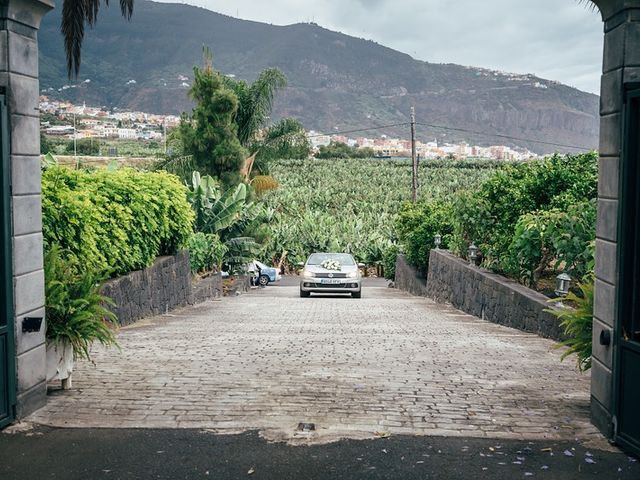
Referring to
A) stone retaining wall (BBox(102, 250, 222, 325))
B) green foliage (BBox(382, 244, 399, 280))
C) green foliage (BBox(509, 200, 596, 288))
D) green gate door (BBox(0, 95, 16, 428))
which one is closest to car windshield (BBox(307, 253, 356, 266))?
stone retaining wall (BBox(102, 250, 222, 325))

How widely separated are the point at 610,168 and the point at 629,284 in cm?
91

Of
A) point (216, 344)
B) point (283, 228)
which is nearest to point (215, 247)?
point (216, 344)

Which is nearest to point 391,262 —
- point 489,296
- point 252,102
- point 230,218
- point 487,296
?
point 252,102

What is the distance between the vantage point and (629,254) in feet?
18.0

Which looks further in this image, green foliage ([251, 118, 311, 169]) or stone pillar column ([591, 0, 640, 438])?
green foliage ([251, 118, 311, 169])

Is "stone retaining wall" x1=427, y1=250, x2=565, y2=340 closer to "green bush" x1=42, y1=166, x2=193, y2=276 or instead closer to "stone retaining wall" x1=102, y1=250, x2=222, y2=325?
"green bush" x1=42, y1=166, x2=193, y2=276

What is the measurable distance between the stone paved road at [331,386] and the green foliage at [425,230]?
12.6 metres

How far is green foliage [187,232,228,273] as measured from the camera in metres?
20.2

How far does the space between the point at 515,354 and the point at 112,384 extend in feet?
16.6

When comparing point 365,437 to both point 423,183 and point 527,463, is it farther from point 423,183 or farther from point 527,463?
point 423,183

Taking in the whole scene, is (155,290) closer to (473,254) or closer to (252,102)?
(473,254)

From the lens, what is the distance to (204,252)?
21000mm

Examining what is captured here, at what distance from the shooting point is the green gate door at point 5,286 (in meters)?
5.68

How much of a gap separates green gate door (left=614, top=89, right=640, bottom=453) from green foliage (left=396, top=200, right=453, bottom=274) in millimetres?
17577
